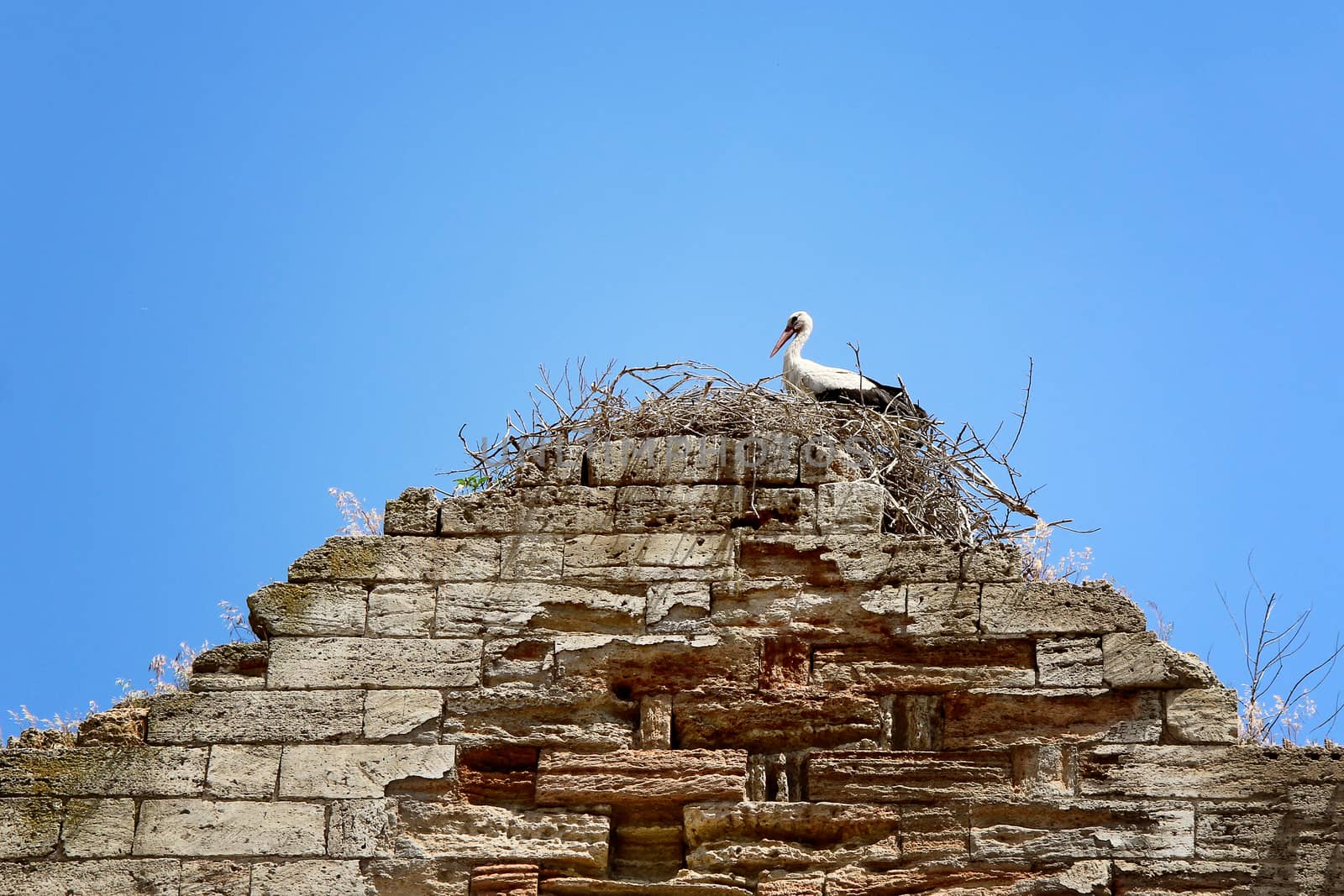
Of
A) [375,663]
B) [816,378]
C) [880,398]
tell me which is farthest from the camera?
[816,378]

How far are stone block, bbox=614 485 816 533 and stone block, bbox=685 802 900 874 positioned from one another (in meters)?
1.02

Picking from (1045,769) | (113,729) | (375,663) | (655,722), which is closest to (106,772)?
(113,729)

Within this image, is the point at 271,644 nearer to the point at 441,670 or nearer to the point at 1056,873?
the point at 441,670

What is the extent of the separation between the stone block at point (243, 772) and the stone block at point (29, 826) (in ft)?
1.71

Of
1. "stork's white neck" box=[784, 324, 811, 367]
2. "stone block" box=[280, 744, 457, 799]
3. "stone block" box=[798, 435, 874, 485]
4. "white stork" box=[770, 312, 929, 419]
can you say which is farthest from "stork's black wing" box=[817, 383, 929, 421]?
"stone block" box=[280, 744, 457, 799]

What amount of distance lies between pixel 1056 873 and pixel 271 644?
2.74 meters

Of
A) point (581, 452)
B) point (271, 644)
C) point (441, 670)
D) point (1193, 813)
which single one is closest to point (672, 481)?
point (581, 452)

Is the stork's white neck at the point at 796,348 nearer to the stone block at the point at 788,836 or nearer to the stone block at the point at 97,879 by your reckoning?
the stone block at the point at 788,836

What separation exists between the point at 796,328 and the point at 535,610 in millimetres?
5078

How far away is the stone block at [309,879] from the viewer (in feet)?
18.9

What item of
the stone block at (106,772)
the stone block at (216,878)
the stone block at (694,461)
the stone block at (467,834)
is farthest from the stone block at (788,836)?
the stone block at (106,772)

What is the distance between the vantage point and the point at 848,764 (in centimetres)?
594

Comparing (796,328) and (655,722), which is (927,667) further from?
(796,328)

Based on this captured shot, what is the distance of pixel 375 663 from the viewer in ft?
20.1
